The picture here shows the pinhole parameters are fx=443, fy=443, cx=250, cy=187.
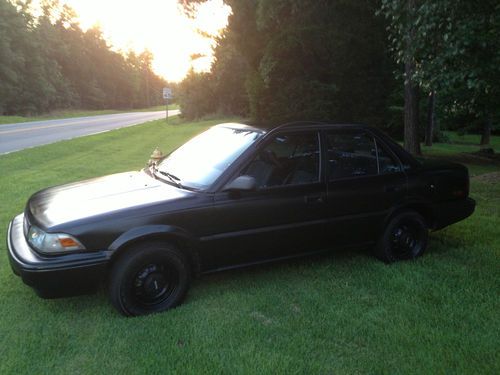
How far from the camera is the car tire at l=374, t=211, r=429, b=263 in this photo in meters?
4.69

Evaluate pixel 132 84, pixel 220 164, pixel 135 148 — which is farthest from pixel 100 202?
pixel 132 84

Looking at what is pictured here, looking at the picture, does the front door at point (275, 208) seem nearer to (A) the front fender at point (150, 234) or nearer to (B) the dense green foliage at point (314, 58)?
(A) the front fender at point (150, 234)

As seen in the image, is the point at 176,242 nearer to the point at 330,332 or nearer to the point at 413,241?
the point at 330,332

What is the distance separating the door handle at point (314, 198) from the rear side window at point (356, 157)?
25 cm

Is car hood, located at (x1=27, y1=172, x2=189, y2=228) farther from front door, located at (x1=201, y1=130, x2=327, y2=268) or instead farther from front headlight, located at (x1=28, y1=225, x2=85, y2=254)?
front door, located at (x1=201, y1=130, x2=327, y2=268)

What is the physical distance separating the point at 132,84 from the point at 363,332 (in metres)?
89.7

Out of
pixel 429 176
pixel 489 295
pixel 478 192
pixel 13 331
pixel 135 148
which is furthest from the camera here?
pixel 135 148

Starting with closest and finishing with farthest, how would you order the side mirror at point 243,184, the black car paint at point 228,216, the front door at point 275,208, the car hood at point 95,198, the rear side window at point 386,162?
1. the black car paint at point 228,216
2. the car hood at point 95,198
3. the side mirror at point 243,184
4. the front door at point 275,208
5. the rear side window at point 386,162

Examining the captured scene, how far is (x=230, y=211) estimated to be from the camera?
3850mm

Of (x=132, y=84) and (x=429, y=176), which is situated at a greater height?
(x=132, y=84)

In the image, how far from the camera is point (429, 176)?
15.9 ft

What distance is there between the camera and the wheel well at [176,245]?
3.49 metres

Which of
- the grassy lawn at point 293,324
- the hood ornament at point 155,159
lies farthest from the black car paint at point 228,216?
the grassy lawn at point 293,324

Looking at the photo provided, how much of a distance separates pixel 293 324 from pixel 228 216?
1045mm
